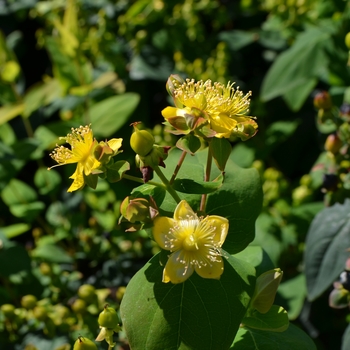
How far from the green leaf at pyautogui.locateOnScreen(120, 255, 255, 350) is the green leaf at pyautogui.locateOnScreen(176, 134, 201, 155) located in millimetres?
190

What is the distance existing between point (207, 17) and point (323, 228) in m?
1.23

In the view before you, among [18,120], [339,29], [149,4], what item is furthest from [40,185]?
[339,29]

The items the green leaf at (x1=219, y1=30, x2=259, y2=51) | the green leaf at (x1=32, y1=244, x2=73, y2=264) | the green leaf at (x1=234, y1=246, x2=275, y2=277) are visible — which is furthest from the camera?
the green leaf at (x1=219, y1=30, x2=259, y2=51)

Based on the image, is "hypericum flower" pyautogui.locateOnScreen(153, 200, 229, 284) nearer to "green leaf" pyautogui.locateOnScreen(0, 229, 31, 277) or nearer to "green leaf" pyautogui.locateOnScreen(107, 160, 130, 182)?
"green leaf" pyautogui.locateOnScreen(107, 160, 130, 182)

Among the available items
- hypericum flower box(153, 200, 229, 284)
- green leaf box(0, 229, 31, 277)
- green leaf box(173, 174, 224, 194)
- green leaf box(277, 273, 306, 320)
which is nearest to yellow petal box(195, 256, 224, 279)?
hypericum flower box(153, 200, 229, 284)

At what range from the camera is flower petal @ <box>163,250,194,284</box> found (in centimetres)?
80

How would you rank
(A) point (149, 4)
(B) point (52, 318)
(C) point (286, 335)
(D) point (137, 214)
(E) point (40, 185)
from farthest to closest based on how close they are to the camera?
(A) point (149, 4), (E) point (40, 185), (B) point (52, 318), (C) point (286, 335), (D) point (137, 214)

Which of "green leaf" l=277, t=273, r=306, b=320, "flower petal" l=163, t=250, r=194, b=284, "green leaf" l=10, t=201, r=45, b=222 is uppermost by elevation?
"flower petal" l=163, t=250, r=194, b=284

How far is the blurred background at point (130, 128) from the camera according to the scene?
1417mm

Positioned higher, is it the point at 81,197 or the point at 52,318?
the point at 52,318

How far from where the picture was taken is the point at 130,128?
1987 millimetres

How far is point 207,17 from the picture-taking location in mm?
2238

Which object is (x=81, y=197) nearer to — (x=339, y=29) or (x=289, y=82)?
(x=289, y=82)

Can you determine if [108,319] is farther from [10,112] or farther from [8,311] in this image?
[10,112]
